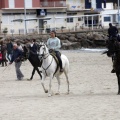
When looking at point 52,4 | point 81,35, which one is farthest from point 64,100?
point 52,4

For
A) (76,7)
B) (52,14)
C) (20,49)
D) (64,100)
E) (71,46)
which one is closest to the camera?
(64,100)

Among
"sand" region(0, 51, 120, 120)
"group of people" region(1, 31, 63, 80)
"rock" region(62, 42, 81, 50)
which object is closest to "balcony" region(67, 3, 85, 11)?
"rock" region(62, 42, 81, 50)

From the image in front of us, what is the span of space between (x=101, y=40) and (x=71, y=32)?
5.40 m

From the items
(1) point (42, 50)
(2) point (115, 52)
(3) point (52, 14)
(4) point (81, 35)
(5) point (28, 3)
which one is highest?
(5) point (28, 3)

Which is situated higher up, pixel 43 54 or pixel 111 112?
pixel 43 54

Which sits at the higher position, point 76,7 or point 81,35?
point 76,7

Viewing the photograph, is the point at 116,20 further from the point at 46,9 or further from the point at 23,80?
the point at 23,80

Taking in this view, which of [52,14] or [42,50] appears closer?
[42,50]

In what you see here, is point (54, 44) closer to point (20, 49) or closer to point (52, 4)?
point (20, 49)

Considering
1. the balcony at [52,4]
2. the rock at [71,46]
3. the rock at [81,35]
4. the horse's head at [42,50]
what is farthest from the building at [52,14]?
the horse's head at [42,50]

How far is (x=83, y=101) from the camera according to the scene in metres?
15.7

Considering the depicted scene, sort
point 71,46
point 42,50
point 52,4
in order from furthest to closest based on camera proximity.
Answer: point 52,4 < point 71,46 < point 42,50

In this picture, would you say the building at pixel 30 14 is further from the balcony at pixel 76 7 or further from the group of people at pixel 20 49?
the group of people at pixel 20 49

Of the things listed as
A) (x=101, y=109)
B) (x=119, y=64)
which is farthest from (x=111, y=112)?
(x=119, y=64)
